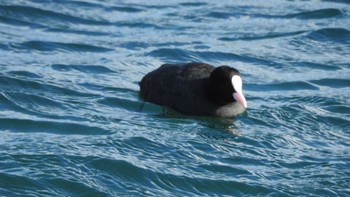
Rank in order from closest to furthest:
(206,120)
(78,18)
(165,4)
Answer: (206,120), (78,18), (165,4)

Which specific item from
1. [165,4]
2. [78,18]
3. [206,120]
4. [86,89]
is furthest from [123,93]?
[165,4]

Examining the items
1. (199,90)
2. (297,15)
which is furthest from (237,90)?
(297,15)

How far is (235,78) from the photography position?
10250mm

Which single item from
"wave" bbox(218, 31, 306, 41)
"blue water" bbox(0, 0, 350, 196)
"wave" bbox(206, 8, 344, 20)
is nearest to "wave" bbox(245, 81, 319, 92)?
"blue water" bbox(0, 0, 350, 196)

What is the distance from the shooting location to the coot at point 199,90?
10250 mm

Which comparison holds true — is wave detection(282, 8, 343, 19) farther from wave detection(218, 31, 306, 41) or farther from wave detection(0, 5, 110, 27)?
wave detection(0, 5, 110, 27)

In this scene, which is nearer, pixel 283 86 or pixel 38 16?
pixel 283 86

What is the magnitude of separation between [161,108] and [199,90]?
43 centimetres

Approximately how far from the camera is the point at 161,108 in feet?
34.2

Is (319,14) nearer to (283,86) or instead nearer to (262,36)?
(262,36)

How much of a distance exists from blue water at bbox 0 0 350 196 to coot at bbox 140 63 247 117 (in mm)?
121

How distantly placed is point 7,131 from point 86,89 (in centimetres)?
205

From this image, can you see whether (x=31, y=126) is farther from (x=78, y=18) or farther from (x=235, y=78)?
(x=78, y=18)

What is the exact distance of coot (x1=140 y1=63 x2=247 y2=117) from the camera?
10250 millimetres
